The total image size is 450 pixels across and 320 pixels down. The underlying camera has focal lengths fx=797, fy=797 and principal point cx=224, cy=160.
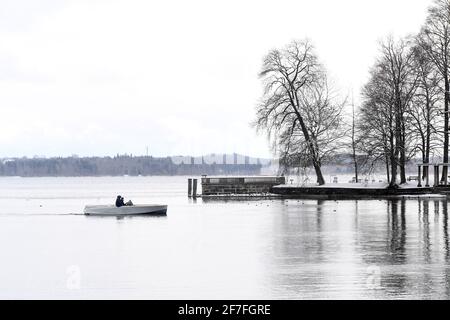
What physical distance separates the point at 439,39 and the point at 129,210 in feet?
105

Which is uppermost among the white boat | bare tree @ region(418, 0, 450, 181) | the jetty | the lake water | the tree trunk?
bare tree @ region(418, 0, 450, 181)

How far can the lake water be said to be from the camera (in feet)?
70.0

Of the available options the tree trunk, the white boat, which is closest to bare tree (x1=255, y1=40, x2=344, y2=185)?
the tree trunk

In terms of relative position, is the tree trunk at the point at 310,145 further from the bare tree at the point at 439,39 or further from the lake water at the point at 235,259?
the lake water at the point at 235,259

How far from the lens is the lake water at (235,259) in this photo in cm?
2134

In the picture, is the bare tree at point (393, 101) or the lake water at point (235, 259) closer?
the lake water at point (235, 259)

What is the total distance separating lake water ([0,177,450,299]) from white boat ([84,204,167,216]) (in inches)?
387

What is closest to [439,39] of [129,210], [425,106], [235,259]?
[425,106]

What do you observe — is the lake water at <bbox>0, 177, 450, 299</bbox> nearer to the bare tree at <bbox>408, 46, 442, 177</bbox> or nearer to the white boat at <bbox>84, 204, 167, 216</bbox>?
the white boat at <bbox>84, 204, 167, 216</bbox>

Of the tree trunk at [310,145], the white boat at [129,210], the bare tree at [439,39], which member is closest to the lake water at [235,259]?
the white boat at [129,210]

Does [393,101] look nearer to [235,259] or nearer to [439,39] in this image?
[439,39]

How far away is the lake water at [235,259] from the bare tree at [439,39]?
24.1 m
